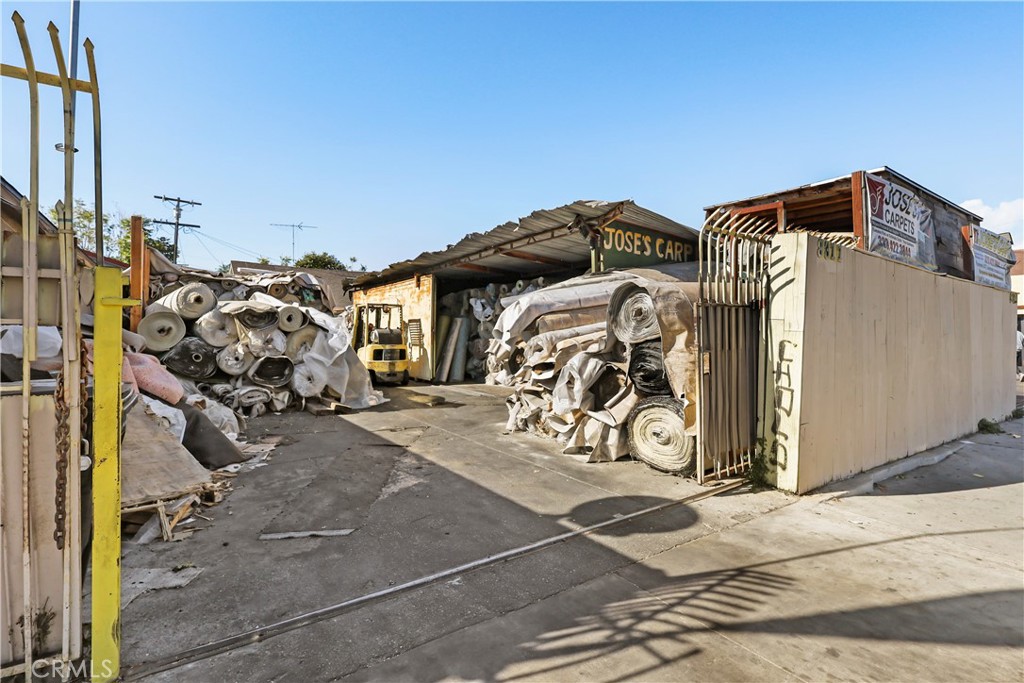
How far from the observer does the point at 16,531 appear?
1.75 metres

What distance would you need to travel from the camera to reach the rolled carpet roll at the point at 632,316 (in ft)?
16.6

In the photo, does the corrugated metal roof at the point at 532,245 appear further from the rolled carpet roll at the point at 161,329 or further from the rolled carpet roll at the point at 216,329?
the rolled carpet roll at the point at 161,329

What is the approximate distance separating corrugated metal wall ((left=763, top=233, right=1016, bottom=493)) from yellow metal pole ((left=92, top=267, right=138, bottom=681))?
4619mm

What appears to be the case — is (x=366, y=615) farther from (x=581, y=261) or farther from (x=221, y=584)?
(x=581, y=261)

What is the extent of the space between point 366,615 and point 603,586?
4.28 ft

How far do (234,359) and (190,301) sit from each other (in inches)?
49.5

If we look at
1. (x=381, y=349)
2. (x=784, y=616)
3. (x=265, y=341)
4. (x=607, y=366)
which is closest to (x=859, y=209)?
(x=607, y=366)

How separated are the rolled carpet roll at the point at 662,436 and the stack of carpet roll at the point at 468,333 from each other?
9036 mm

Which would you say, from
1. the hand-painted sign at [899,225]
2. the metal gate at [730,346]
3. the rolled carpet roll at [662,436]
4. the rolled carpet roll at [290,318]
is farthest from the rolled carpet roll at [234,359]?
the hand-painted sign at [899,225]

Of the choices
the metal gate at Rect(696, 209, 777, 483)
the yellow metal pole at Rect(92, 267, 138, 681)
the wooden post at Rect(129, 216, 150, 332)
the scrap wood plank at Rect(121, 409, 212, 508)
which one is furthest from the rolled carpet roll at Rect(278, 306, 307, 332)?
the yellow metal pole at Rect(92, 267, 138, 681)

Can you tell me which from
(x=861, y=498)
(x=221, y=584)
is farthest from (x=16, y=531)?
(x=861, y=498)

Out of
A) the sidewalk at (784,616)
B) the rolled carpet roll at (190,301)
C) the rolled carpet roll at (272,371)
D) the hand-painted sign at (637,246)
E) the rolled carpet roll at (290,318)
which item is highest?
the hand-painted sign at (637,246)

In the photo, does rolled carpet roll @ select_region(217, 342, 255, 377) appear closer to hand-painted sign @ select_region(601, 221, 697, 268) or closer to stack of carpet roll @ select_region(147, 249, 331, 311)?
stack of carpet roll @ select_region(147, 249, 331, 311)

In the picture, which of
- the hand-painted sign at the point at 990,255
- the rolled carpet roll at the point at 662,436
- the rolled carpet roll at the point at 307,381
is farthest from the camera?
the rolled carpet roll at the point at 307,381
